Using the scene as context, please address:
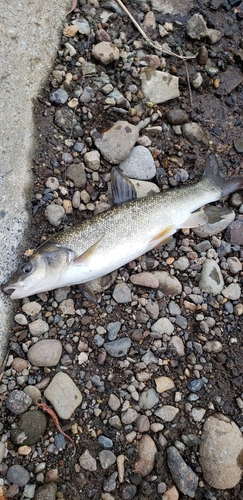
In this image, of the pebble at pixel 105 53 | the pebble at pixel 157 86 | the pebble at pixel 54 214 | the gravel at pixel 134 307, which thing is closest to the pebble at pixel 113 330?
the gravel at pixel 134 307

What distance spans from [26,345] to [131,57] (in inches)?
153

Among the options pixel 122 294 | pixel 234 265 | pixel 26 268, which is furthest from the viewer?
pixel 234 265

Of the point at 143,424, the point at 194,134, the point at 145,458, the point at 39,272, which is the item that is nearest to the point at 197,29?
the point at 194,134

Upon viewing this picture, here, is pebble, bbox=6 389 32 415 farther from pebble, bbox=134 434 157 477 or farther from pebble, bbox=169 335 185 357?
pebble, bbox=169 335 185 357

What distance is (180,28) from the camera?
615 cm

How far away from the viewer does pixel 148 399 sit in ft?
15.0

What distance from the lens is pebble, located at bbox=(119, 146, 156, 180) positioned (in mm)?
5281

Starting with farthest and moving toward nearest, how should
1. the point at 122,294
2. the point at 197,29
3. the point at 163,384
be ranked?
the point at 197,29, the point at 122,294, the point at 163,384

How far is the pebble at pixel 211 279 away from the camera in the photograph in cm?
511

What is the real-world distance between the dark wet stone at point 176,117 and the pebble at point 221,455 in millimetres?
3648

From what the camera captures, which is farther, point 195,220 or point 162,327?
point 195,220

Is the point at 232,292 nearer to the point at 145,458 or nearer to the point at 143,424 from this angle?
the point at 143,424

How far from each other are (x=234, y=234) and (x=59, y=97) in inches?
107

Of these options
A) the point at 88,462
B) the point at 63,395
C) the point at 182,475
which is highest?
the point at 63,395
